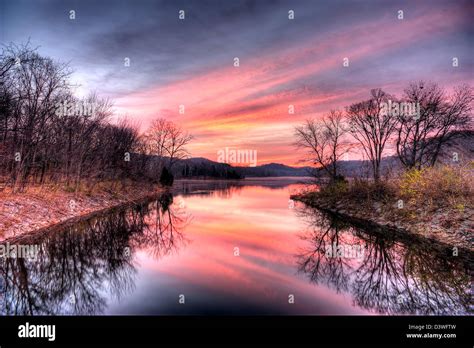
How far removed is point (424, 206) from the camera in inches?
517

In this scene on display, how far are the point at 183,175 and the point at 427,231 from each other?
11383 centimetres

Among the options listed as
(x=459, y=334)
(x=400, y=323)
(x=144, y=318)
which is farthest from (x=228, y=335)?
(x=459, y=334)

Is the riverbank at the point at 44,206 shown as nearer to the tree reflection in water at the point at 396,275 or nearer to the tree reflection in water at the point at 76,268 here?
the tree reflection in water at the point at 76,268

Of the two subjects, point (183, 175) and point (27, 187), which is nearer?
point (27, 187)

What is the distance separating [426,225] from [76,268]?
12846 mm

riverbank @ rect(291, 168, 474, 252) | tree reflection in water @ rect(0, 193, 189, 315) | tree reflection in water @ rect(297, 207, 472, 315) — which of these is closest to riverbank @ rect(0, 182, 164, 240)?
tree reflection in water @ rect(0, 193, 189, 315)

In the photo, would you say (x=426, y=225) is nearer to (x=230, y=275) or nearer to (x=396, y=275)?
(x=396, y=275)

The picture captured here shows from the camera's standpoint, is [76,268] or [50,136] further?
[50,136]

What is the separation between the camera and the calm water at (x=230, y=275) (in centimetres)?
537

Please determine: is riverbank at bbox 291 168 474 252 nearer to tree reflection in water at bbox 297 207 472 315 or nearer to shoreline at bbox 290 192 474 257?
shoreline at bbox 290 192 474 257

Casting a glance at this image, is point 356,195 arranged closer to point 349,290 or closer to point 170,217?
point 170,217

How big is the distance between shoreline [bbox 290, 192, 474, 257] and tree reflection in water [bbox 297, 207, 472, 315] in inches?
31.1

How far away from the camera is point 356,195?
792 inches

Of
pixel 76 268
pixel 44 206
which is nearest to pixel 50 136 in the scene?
pixel 44 206
